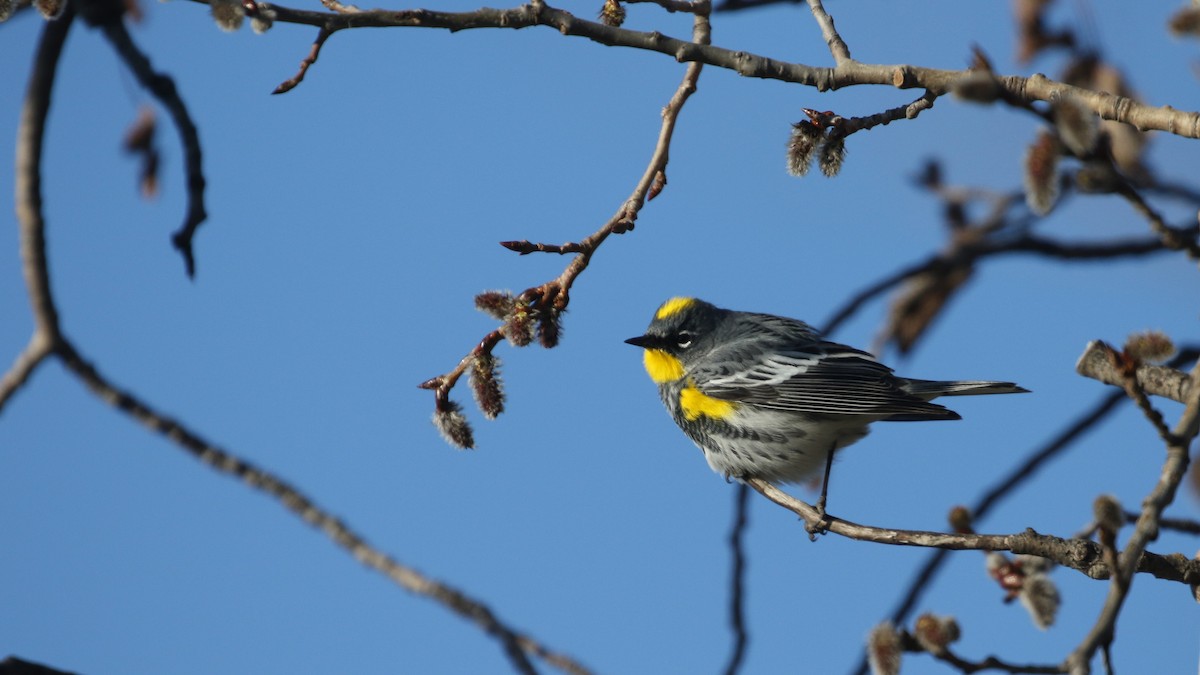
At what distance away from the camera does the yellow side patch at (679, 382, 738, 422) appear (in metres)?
6.78

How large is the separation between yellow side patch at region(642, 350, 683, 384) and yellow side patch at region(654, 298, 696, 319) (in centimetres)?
24

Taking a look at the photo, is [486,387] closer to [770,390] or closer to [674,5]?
[674,5]

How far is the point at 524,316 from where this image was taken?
442 centimetres

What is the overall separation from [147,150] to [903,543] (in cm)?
301

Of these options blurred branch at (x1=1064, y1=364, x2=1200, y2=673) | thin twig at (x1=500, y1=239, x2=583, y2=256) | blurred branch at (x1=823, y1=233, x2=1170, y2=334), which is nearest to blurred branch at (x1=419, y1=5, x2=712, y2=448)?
thin twig at (x1=500, y1=239, x2=583, y2=256)

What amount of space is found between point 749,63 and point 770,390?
9.37 feet

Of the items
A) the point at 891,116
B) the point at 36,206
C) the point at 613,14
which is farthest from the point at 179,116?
the point at 891,116

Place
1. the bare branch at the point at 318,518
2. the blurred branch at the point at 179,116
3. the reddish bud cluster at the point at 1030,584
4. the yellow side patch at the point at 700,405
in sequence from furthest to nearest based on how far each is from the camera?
the yellow side patch at the point at 700,405
the reddish bud cluster at the point at 1030,584
the blurred branch at the point at 179,116
the bare branch at the point at 318,518

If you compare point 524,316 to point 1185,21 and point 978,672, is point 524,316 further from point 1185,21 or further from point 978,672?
point 1185,21

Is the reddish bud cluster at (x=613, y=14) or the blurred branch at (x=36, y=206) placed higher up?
the reddish bud cluster at (x=613, y=14)

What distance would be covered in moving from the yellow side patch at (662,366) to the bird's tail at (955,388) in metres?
1.41

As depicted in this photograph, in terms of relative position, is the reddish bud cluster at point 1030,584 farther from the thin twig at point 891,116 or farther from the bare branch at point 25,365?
the bare branch at point 25,365

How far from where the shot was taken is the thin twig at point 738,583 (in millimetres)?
4582

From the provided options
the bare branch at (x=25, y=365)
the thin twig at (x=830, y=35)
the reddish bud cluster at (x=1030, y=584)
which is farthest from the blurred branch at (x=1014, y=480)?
the bare branch at (x=25, y=365)
